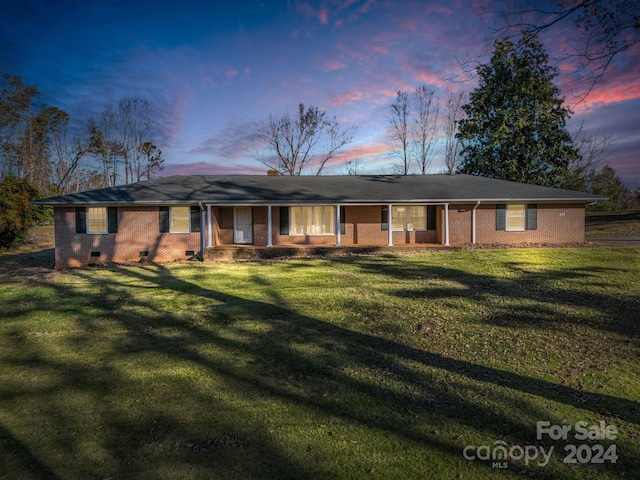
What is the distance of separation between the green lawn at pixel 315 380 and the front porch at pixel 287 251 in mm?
6515

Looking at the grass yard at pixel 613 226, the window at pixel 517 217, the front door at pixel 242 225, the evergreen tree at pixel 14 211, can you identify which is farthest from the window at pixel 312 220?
the grass yard at pixel 613 226

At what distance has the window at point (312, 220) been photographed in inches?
768

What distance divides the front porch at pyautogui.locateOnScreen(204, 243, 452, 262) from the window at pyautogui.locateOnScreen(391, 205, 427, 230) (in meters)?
2.02

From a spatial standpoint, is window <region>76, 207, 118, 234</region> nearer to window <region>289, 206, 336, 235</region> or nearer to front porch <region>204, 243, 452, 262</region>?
front porch <region>204, 243, 452, 262</region>

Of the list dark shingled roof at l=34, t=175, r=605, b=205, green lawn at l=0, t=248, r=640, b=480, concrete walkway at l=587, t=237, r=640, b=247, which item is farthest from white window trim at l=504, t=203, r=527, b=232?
green lawn at l=0, t=248, r=640, b=480

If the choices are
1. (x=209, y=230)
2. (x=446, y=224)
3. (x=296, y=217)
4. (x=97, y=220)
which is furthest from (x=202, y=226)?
(x=446, y=224)

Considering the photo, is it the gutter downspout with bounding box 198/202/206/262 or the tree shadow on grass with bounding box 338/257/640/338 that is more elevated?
the gutter downspout with bounding box 198/202/206/262

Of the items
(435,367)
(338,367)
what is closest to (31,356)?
(338,367)

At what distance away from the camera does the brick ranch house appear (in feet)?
57.3

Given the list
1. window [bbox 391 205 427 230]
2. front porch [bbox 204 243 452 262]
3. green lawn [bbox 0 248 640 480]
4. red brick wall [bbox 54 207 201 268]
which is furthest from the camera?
window [bbox 391 205 427 230]

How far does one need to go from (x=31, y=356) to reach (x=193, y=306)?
3.28 m

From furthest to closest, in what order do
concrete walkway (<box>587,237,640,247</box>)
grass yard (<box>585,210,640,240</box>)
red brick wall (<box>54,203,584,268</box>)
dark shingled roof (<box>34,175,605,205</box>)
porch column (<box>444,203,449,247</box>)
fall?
1. grass yard (<box>585,210,640,240</box>)
2. red brick wall (<box>54,203,584,268</box>)
3. porch column (<box>444,203,449,247</box>)
4. concrete walkway (<box>587,237,640,247</box>)
5. dark shingled roof (<box>34,175,605,205</box>)

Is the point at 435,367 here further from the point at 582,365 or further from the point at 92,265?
the point at 92,265

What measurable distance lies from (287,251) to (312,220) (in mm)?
3154
